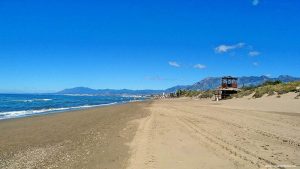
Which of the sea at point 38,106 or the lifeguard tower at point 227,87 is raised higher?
the lifeguard tower at point 227,87

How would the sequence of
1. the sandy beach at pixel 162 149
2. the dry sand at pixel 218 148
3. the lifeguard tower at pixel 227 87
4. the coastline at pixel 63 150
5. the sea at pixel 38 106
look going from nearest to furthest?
the dry sand at pixel 218 148 → the sandy beach at pixel 162 149 → the coastline at pixel 63 150 → the sea at pixel 38 106 → the lifeguard tower at pixel 227 87

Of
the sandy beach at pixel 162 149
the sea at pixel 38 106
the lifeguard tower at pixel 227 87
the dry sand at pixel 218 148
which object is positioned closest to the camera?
the dry sand at pixel 218 148

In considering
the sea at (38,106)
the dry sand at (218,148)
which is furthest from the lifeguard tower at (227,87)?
the dry sand at (218,148)

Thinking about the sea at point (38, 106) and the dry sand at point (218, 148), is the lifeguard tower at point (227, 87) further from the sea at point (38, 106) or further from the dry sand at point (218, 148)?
the dry sand at point (218, 148)

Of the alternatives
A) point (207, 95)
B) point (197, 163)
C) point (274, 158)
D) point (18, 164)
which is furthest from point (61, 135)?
point (207, 95)

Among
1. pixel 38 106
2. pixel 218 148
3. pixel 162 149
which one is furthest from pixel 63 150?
pixel 38 106

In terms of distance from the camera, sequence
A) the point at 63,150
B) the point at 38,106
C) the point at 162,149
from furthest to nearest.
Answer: the point at 38,106
the point at 63,150
the point at 162,149

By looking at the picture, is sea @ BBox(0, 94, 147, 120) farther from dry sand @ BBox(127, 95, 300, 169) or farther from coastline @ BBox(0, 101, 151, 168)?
dry sand @ BBox(127, 95, 300, 169)

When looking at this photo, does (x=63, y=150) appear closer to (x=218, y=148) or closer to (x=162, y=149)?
(x=162, y=149)

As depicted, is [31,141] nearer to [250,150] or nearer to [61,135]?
[61,135]

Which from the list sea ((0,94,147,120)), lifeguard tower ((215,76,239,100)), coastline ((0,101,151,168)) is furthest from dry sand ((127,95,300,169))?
lifeguard tower ((215,76,239,100))

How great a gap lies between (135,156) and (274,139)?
15.4 ft

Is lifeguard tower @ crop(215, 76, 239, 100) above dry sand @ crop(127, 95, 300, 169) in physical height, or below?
above

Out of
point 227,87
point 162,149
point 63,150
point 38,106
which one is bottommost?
point 63,150
